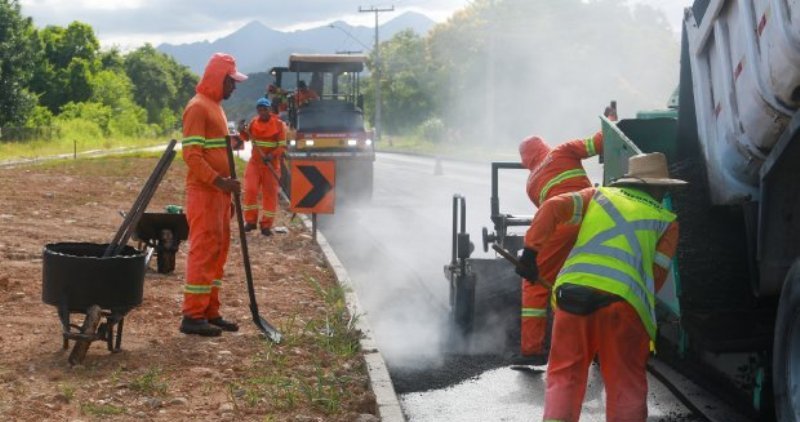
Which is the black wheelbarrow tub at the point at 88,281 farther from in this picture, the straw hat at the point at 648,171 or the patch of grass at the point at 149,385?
the straw hat at the point at 648,171

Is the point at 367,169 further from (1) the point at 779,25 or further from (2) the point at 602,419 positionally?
(1) the point at 779,25

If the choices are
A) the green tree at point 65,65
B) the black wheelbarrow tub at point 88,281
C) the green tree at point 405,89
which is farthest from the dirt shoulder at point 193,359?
the green tree at point 405,89

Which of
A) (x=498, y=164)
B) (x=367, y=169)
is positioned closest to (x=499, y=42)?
(x=367, y=169)

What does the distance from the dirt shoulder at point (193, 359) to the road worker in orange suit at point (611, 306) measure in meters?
1.42

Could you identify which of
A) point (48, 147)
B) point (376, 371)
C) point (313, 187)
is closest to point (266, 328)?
point (376, 371)

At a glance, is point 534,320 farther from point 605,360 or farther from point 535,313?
point 605,360

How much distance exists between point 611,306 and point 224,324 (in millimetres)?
3631

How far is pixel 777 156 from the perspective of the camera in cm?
435

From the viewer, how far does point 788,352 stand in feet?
14.1

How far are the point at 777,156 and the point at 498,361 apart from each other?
9.91ft

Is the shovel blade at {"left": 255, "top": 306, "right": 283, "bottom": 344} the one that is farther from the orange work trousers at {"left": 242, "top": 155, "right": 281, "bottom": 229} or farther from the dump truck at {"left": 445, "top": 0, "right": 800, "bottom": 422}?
the orange work trousers at {"left": 242, "top": 155, "right": 281, "bottom": 229}

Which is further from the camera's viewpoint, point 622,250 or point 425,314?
point 425,314

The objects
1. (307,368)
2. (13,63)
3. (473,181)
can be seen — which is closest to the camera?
(307,368)

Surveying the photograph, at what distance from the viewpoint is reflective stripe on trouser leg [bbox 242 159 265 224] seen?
1291 centimetres
